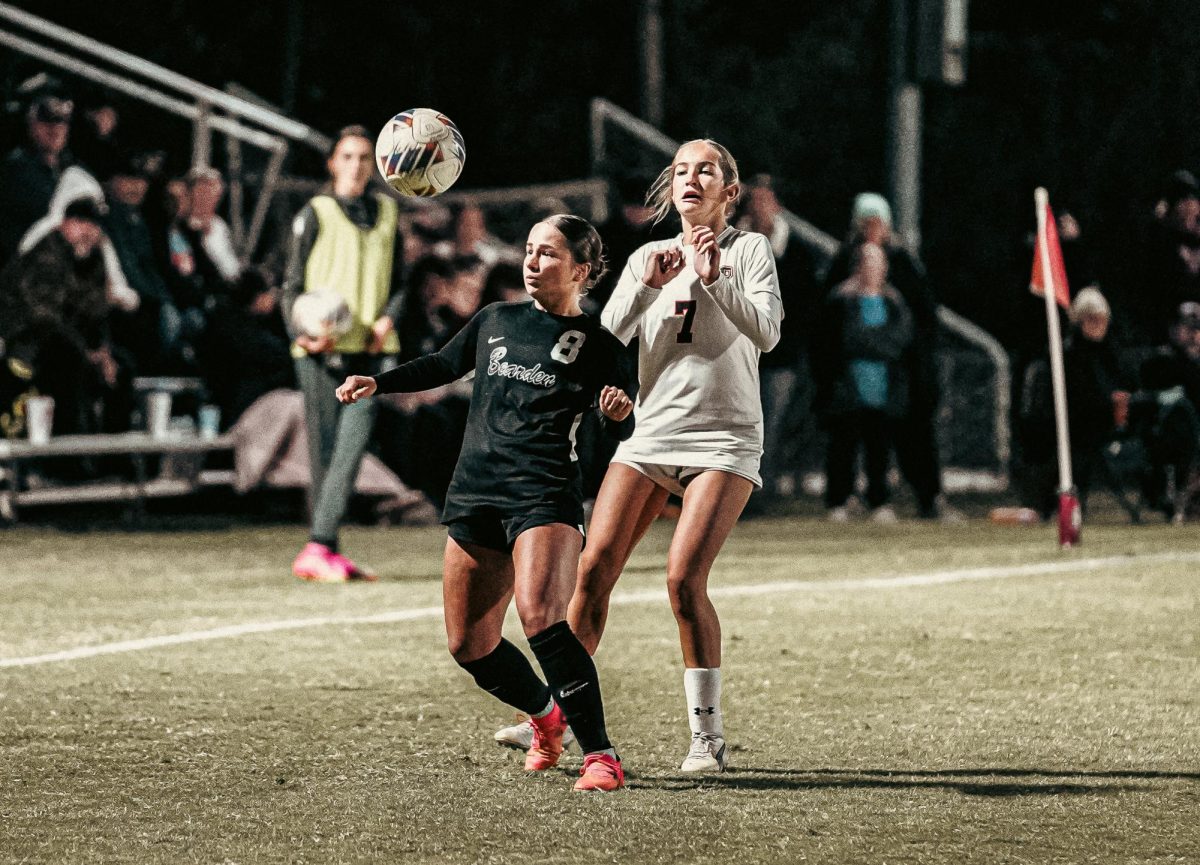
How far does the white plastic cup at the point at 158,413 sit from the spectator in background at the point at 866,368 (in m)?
4.44

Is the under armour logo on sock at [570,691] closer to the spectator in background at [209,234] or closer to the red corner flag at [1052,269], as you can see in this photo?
the red corner flag at [1052,269]

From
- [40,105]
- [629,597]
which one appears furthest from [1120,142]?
[629,597]

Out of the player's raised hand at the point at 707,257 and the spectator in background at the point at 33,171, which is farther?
the spectator in background at the point at 33,171

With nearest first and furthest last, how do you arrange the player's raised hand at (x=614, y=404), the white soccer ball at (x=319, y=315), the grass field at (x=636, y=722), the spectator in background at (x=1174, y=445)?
the grass field at (x=636, y=722), the player's raised hand at (x=614, y=404), the white soccer ball at (x=319, y=315), the spectator in background at (x=1174, y=445)

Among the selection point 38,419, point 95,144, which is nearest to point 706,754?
point 38,419

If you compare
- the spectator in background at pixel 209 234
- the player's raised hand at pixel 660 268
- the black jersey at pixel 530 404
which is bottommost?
the black jersey at pixel 530 404

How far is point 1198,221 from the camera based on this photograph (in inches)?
714

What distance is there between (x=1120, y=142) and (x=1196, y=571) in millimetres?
17277

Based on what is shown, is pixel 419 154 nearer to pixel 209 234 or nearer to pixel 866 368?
pixel 866 368

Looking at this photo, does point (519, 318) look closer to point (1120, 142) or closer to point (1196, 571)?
point (1196, 571)

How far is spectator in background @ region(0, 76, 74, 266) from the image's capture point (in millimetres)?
15797

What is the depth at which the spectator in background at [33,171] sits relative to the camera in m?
15.8

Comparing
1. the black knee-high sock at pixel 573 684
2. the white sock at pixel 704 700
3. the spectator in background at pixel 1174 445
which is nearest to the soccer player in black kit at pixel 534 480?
the black knee-high sock at pixel 573 684

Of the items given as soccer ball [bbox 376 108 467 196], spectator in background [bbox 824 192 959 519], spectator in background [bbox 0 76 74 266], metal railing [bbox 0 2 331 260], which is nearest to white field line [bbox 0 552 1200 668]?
soccer ball [bbox 376 108 467 196]
